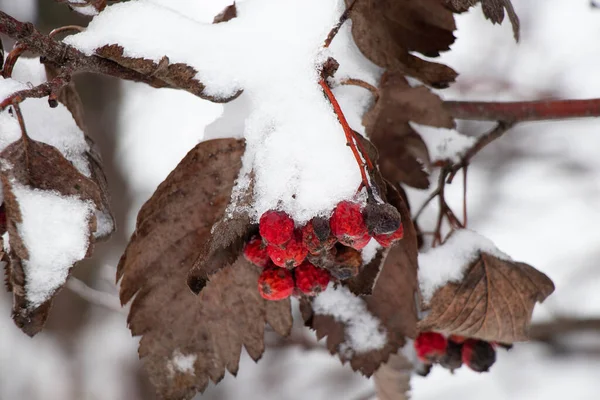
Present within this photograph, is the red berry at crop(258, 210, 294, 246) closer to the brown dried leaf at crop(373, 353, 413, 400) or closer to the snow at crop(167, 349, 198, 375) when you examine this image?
the snow at crop(167, 349, 198, 375)

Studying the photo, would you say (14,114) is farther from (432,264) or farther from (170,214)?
(432,264)

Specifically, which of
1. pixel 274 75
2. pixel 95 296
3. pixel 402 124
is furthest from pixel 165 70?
pixel 95 296

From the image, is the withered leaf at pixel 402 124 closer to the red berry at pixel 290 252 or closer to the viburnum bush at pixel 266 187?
the viburnum bush at pixel 266 187

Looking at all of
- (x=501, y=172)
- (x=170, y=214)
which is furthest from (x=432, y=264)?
(x=501, y=172)

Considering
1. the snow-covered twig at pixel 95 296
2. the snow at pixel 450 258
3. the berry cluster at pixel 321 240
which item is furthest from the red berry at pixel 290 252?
the snow-covered twig at pixel 95 296

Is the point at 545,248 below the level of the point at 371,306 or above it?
below

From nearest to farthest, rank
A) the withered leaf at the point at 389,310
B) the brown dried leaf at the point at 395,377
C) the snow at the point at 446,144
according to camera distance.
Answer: the withered leaf at the point at 389,310 < the snow at the point at 446,144 < the brown dried leaf at the point at 395,377
